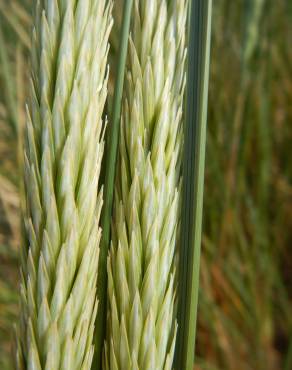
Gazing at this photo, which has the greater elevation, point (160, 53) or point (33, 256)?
point (160, 53)

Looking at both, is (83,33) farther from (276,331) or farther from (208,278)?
(276,331)

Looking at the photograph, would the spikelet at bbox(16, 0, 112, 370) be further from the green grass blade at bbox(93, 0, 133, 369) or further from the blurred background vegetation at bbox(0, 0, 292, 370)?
the blurred background vegetation at bbox(0, 0, 292, 370)

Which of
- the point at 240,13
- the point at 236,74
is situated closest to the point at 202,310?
the point at 236,74

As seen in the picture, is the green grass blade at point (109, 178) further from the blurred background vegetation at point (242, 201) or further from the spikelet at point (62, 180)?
the blurred background vegetation at point (242, 201)

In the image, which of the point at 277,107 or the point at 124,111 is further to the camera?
the point at 277,107

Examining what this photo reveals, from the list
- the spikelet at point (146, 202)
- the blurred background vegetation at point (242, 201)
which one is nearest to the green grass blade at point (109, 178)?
the spikelet at point (146, 202)
